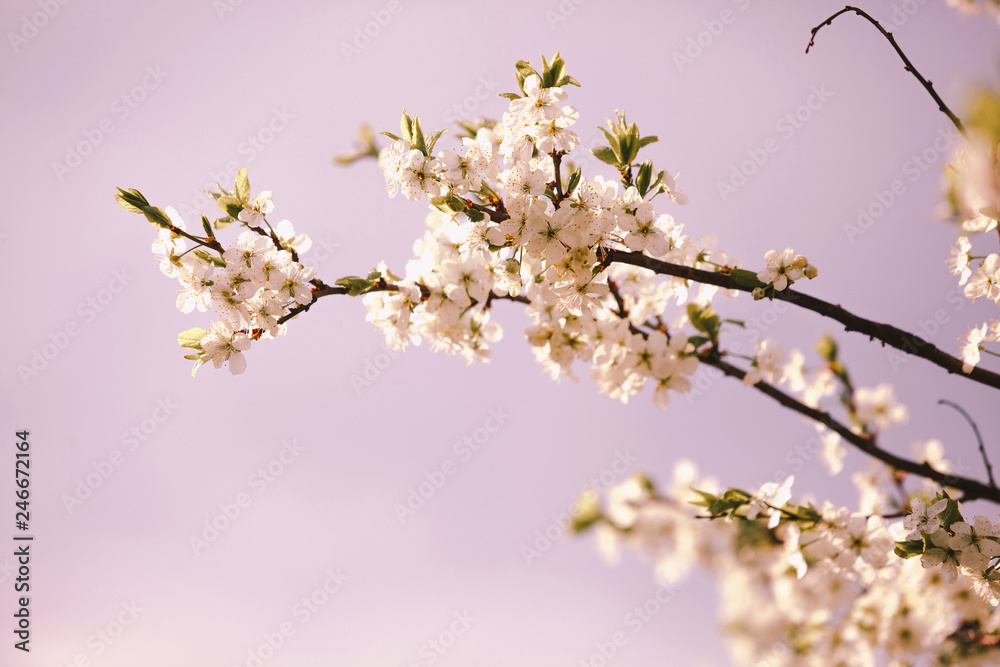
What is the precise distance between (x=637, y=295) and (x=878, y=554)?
55.0 inches

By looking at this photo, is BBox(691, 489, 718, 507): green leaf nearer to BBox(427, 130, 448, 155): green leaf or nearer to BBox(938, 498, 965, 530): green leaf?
BBox(938, 498, 965, 530): green leaf

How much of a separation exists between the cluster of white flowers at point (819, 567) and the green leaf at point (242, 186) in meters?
1.86

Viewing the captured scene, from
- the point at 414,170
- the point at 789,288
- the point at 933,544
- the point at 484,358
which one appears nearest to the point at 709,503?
the point at 933,544

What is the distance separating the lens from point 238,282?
166 centimetres

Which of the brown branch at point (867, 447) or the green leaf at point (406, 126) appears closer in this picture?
the green leaf at point (406, 126)

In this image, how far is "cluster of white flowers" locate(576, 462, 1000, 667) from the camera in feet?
5.65

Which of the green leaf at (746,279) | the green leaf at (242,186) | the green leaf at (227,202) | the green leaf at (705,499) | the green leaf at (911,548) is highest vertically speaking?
the green leaf at (746,279)

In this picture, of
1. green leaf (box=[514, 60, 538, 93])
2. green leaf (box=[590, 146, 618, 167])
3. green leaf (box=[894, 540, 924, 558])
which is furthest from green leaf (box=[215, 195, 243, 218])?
green leaf (box=[894, 540, 924, 558])

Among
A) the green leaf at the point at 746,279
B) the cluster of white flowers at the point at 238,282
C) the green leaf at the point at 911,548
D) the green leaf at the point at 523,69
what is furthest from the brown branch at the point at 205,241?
the green leaf at the point at 911,548

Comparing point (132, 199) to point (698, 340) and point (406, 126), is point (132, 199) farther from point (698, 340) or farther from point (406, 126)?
point (698, 340)

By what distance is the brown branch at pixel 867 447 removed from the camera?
6.81 ft

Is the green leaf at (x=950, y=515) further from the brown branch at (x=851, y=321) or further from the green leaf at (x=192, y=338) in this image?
the green leaf at (x=192, y=338)

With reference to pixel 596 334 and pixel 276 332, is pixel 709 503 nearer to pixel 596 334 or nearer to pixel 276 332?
pixel 596 334

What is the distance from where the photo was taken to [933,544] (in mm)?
1646
